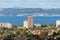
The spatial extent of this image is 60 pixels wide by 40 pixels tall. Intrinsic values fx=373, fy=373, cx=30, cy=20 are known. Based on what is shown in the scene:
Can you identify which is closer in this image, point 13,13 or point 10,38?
point 10,38

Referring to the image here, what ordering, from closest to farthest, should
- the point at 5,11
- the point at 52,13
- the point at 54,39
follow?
1. the point at 54,39
2. the point at 5,11
3. the point at 52,13

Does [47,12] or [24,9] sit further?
[24,9]

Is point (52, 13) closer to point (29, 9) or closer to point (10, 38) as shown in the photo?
point (29, 9)

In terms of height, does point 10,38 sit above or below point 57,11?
above

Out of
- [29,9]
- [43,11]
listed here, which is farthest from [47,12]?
[29,9]

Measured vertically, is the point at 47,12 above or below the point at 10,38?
below

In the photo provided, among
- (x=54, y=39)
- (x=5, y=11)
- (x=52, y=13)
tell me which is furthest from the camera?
(x=52, y=13)

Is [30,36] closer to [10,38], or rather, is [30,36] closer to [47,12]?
[10,38]

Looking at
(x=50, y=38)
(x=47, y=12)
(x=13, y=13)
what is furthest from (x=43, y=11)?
(x=50, y=38)

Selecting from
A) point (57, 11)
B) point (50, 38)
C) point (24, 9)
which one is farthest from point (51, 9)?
point (50, 38)
